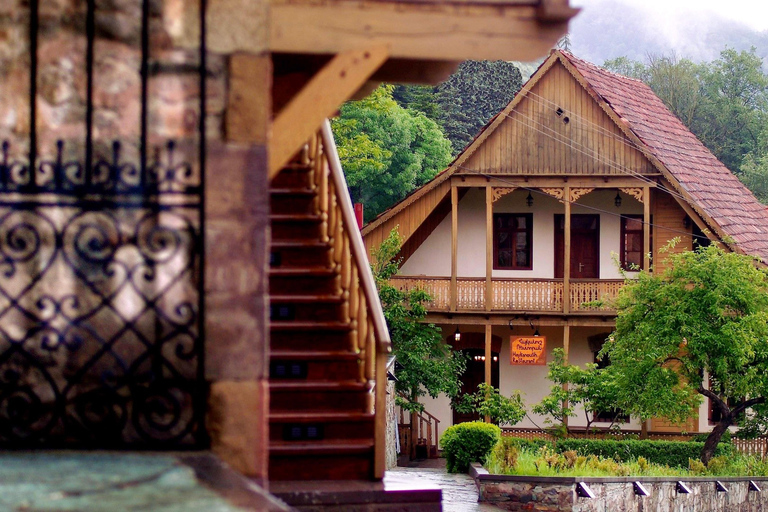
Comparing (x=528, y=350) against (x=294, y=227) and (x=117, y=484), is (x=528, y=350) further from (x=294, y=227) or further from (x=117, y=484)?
(x=117, y=484)

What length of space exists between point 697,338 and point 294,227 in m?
12.3

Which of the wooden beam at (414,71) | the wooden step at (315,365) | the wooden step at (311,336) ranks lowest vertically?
the wooden step at (315,365)

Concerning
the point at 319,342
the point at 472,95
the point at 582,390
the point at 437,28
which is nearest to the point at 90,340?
the point at 437,28

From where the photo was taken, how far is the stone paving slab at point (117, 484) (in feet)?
10.9

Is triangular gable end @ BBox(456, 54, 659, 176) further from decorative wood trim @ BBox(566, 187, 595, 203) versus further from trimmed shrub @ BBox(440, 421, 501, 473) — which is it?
trimmed shrub @ BBox(440, 421, 501, 473)

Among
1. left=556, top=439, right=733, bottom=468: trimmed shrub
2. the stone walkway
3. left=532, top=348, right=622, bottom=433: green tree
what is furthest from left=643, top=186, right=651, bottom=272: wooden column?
the stone walkway

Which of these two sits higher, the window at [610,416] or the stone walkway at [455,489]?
the stone walkway at [455,489]

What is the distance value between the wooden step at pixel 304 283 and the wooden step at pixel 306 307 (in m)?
0.18

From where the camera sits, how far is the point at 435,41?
482 centimetres

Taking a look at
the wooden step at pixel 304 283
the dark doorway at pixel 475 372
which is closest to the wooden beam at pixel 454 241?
the dark doorway at pixel 475 372

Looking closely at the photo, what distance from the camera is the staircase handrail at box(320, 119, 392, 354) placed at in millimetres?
6836

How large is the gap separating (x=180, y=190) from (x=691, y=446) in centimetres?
2045

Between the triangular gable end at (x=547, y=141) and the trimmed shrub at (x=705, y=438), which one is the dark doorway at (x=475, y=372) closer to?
the triangular gable end at (x=547, y=141)

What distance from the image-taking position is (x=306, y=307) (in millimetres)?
7410
